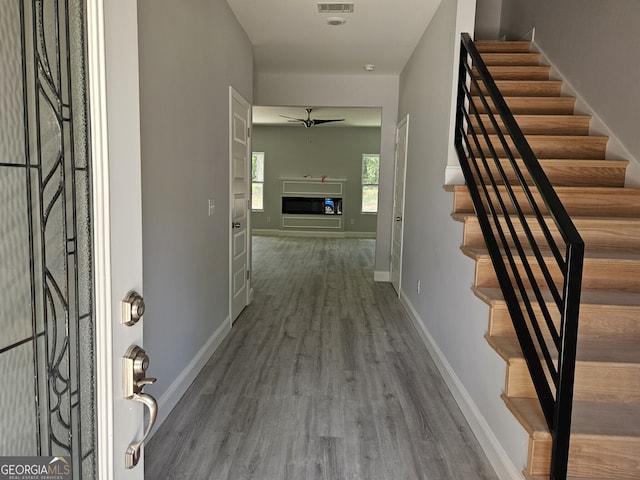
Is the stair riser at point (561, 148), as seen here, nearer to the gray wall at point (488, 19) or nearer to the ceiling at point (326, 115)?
the gray wall at point (488, 19)

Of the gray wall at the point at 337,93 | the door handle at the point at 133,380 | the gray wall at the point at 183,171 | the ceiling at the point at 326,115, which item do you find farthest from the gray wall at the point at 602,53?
the ceiling at the point at 326,115

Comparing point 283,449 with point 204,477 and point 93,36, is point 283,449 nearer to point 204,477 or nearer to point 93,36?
point 204,477

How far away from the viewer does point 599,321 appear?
2.04 metres

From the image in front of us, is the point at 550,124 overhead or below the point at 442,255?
overhead

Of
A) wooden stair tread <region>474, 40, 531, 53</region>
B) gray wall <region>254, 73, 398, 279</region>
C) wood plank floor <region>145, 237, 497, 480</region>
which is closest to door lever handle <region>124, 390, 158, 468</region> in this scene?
wood plank floor <region>145, 237, 497, 480</region>

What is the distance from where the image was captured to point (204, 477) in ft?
6.24

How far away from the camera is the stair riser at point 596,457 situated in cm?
160

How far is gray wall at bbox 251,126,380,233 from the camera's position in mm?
11258

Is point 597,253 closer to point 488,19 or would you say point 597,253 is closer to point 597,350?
point 597,350

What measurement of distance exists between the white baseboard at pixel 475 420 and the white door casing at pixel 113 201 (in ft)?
5.25

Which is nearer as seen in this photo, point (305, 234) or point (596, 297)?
point (596, 297)

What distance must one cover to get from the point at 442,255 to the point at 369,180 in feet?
27.7

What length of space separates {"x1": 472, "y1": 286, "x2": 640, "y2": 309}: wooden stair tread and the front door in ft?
5.71

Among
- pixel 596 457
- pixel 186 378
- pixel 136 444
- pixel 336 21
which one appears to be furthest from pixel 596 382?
pixel 336 21
